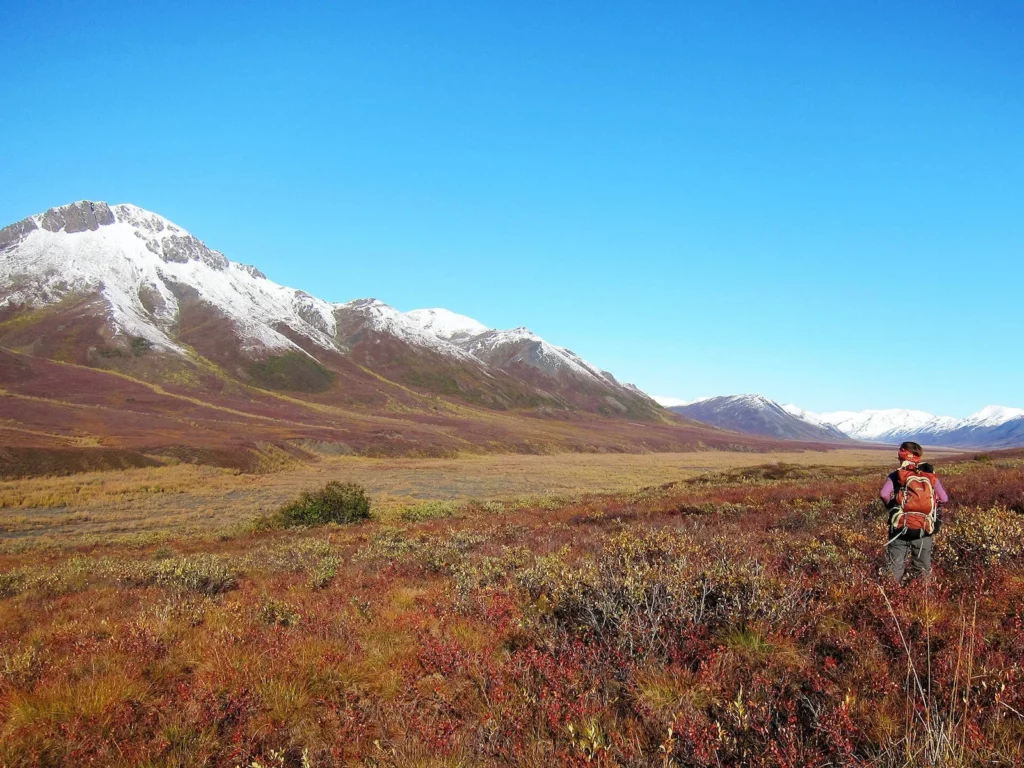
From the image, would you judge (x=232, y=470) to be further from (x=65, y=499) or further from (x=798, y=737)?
(x=798, y=737)

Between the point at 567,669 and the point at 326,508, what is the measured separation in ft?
74.4

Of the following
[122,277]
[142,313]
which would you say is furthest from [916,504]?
[122,277]

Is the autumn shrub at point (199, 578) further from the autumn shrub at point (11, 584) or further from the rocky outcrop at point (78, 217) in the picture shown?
the rocky outcrop at point (78, 217)

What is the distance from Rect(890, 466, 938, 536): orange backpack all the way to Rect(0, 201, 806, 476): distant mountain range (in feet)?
174

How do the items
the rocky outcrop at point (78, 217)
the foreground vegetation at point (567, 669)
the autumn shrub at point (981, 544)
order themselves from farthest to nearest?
the rocky outcrop at point (78, 217) < the autumn shrub at point (981, 544) < the foreground vegetation at point (567, 669)

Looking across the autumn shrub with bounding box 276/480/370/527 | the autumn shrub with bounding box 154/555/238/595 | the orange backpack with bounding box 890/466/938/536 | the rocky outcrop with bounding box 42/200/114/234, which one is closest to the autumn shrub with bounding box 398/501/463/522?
the autumn shrub with bounding box 276/480/370/527

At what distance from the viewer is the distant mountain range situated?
62094mm

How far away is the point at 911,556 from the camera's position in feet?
22.4

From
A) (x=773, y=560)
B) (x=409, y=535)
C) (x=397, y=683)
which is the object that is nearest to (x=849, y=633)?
(x=773, y=560)

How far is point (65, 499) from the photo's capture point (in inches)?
1316

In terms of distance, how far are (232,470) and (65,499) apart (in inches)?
611

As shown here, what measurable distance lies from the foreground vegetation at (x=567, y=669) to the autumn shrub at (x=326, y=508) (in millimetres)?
15183

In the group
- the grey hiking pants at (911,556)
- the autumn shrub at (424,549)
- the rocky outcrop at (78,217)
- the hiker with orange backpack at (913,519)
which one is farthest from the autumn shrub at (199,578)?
the rocky outcrop at (78,217)

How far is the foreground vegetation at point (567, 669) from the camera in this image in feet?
11.5
